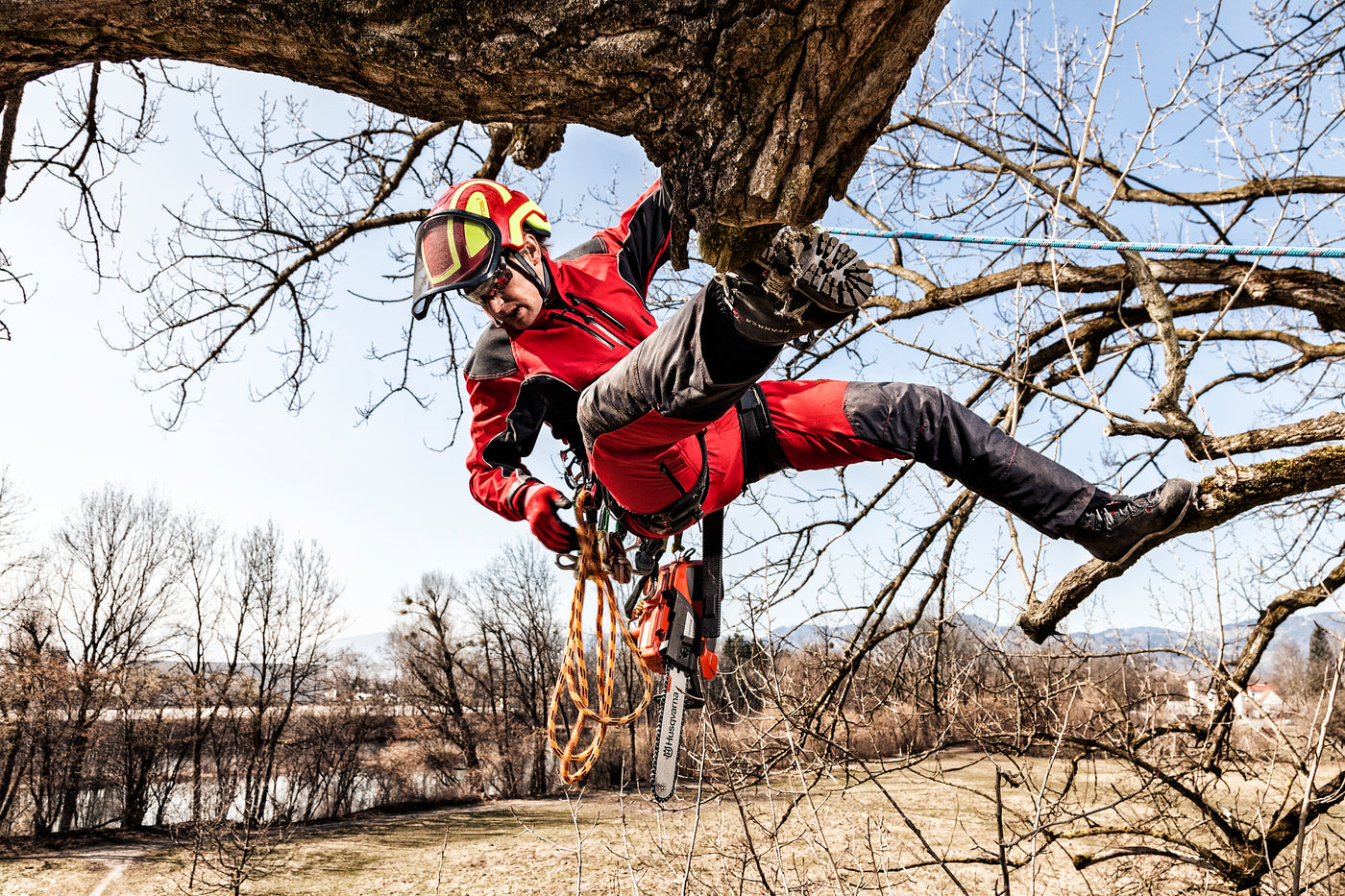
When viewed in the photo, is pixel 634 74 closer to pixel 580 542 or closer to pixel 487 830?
pixel 580 542

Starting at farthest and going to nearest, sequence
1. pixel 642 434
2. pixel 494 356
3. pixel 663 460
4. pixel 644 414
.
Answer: pixel 494 356, pixel 663 460, pixel 642 434, pixel 644 414

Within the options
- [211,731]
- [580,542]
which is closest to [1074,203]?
[580,542]

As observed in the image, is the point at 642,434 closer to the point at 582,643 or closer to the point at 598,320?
the point at 598,320

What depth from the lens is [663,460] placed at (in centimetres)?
220

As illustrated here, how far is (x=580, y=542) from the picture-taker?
2.70 meters

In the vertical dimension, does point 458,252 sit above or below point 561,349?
above

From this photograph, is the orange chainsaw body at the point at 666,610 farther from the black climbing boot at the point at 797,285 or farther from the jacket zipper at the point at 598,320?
the black climbing boot at the point at 797,285

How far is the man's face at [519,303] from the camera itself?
2.37 meters

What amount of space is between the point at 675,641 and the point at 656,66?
2.03 m

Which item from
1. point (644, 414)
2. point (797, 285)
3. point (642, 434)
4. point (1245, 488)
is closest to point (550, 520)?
point (642, 434)

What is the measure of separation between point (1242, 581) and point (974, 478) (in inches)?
150

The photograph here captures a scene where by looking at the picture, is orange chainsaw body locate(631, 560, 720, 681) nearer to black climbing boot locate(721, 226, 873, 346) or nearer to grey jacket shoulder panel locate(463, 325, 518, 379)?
grey jacket shoulder panel locate(463, 325, 518, 379)

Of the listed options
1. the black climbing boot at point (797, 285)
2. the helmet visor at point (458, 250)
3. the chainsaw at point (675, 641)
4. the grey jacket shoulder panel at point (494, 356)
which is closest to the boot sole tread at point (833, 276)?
the black climbing boot at point (797, 285)

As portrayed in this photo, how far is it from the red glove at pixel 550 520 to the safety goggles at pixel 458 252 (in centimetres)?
86
